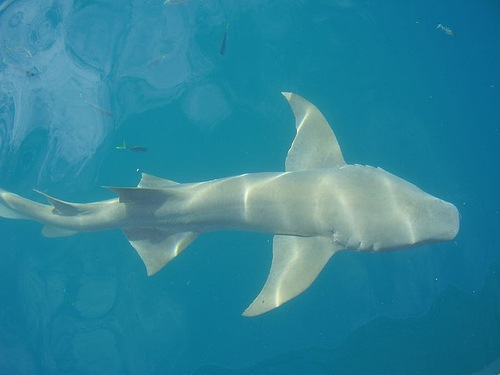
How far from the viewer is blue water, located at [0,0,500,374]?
6270 mm

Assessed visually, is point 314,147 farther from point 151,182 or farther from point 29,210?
point 29,210

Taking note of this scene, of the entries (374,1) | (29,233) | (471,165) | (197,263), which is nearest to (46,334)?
(29,233)

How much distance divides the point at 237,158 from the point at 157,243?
7.15ft

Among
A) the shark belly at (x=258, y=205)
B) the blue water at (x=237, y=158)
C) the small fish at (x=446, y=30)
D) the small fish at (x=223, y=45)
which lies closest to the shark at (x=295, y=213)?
the shark belly at (x=258, y=205)

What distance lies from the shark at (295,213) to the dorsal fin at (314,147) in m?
0.01

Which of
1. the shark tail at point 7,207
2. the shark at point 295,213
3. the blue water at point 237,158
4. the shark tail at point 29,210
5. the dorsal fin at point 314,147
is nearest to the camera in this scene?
the shark at point 295,213

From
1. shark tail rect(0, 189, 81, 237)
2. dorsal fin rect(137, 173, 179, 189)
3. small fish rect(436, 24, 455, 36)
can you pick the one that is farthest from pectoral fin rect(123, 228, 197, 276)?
small fish rect(436, 24, 455, 36)

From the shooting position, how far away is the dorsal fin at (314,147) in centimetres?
505

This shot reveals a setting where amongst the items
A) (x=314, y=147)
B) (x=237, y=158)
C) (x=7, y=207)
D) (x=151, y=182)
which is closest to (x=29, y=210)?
(x=7, y=207)

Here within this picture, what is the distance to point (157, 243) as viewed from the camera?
507 centimetres

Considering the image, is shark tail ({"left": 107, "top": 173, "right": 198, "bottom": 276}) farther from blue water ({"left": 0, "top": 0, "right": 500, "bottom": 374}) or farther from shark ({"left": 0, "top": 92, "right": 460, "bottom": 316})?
blue water ({"left": 0, "top": 0, "right": 500, "bottom": 374})

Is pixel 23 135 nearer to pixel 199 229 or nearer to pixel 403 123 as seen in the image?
pixel 199 229

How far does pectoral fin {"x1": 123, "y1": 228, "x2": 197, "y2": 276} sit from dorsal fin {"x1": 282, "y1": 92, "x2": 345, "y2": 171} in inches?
62.2

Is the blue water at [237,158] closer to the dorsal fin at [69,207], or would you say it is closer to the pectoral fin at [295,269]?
the pectoral fin at [295,269]
